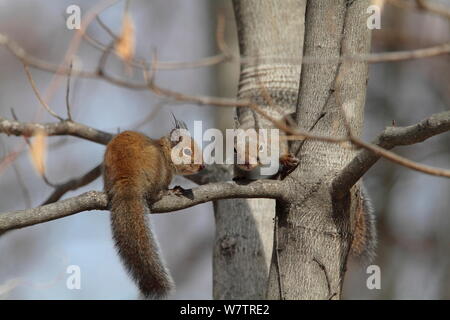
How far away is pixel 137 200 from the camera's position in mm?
2471

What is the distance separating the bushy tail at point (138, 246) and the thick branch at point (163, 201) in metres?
0.05

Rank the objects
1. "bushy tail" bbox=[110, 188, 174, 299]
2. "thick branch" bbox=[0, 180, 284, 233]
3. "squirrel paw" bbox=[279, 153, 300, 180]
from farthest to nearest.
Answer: "squirrel paw" bbox=[279, 153, 300, 180] → "bushy tail" bbox=[110, 188, 174, 299] → "thick branch" bbox=[0, 180, 284, 233]

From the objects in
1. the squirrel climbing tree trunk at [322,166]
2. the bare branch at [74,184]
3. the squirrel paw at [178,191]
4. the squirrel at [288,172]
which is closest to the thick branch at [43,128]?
the bare branch at [74,184]

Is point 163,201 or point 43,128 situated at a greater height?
point 43,128

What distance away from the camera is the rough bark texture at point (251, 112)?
317cm

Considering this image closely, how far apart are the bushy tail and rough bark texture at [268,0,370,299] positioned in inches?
16.1

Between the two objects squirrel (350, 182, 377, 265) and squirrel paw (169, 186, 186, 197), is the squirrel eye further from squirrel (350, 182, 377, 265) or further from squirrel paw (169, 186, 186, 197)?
squirrel (350, 182, 377, 265)

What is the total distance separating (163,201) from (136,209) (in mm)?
98

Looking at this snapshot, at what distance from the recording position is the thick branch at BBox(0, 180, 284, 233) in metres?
2.17

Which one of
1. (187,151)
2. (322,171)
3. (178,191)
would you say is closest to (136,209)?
(178,191)

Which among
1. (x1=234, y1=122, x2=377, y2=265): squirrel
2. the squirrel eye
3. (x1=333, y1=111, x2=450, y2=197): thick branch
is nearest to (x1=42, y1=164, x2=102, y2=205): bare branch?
the squirrel eye

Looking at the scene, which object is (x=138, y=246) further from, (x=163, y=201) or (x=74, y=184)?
(x=74, y=184)
